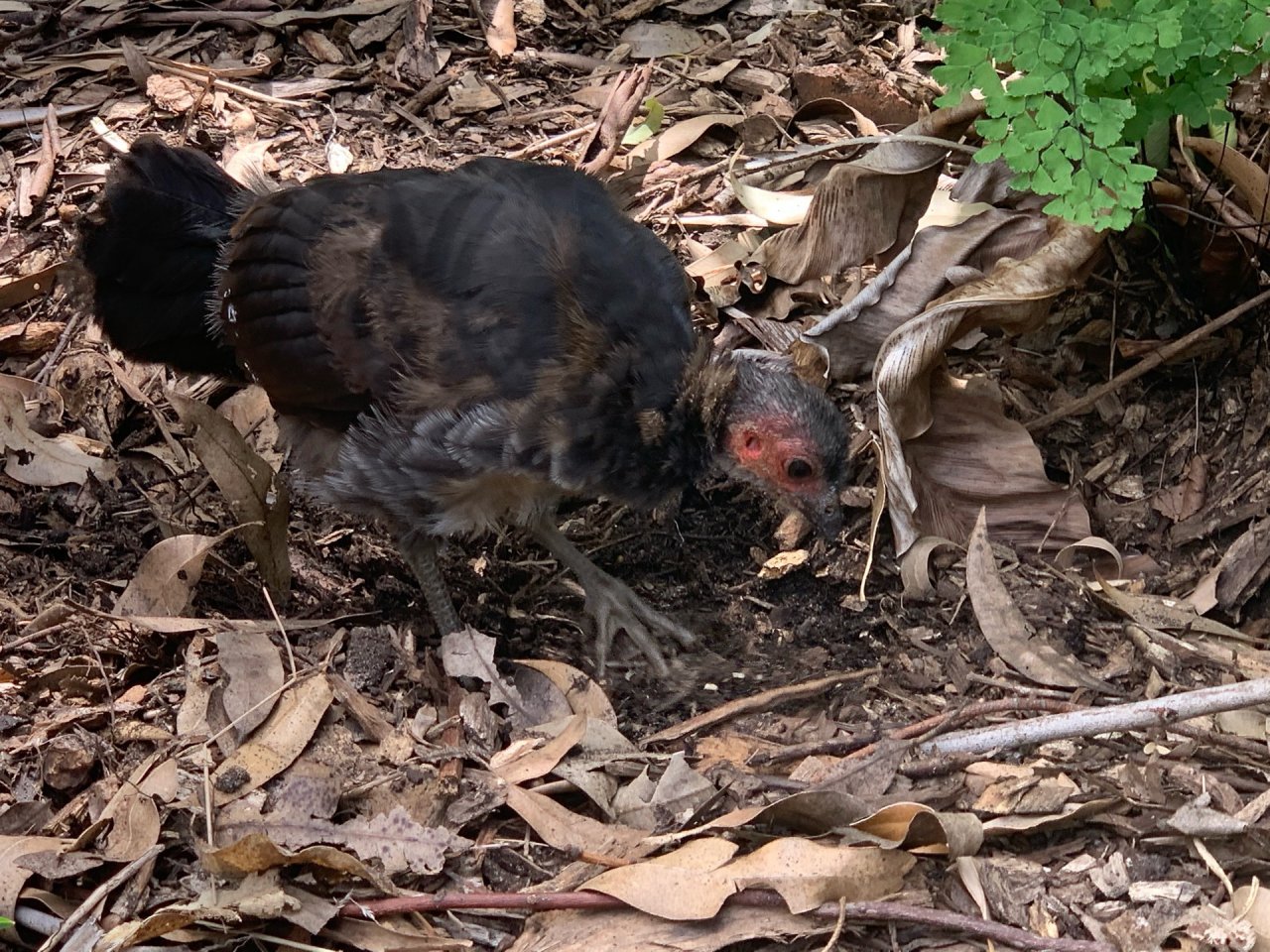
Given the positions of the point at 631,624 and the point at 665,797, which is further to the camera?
the point at 631,624

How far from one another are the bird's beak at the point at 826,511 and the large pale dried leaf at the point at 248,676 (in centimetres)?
158

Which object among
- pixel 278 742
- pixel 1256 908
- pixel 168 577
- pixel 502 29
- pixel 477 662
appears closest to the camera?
pixel 1256 908

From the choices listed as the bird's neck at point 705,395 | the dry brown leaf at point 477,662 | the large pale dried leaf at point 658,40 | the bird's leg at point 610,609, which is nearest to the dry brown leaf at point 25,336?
the bird's leg at point 610,609

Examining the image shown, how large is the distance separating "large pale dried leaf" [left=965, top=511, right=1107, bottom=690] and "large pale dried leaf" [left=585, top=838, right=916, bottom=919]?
34.3 inches

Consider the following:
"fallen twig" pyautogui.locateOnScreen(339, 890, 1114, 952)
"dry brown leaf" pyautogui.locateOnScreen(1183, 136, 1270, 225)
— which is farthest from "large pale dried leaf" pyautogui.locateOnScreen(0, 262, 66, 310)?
"dry brown leaf" pyautogui.locateOnScreen(1183, 136, 1270, 225)

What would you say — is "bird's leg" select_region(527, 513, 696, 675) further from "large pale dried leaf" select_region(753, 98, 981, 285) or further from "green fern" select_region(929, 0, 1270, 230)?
"green fern" select_region(929, 0, 1270, 230)

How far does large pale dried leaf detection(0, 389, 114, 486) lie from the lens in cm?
437

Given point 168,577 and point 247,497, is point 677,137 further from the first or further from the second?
point 168,577

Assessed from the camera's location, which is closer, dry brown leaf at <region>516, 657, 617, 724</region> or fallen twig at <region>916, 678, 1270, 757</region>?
fallen twig at <region>916, 678, 1270, 757</region>

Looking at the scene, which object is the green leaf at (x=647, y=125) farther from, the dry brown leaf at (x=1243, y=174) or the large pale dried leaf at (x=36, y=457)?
the large pale dried leaf at (x=36, y=457)

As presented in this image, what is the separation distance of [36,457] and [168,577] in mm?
896

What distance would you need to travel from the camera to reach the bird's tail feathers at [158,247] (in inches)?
171

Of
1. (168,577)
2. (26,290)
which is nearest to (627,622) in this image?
(168,577)

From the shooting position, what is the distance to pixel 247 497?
4125 mm
